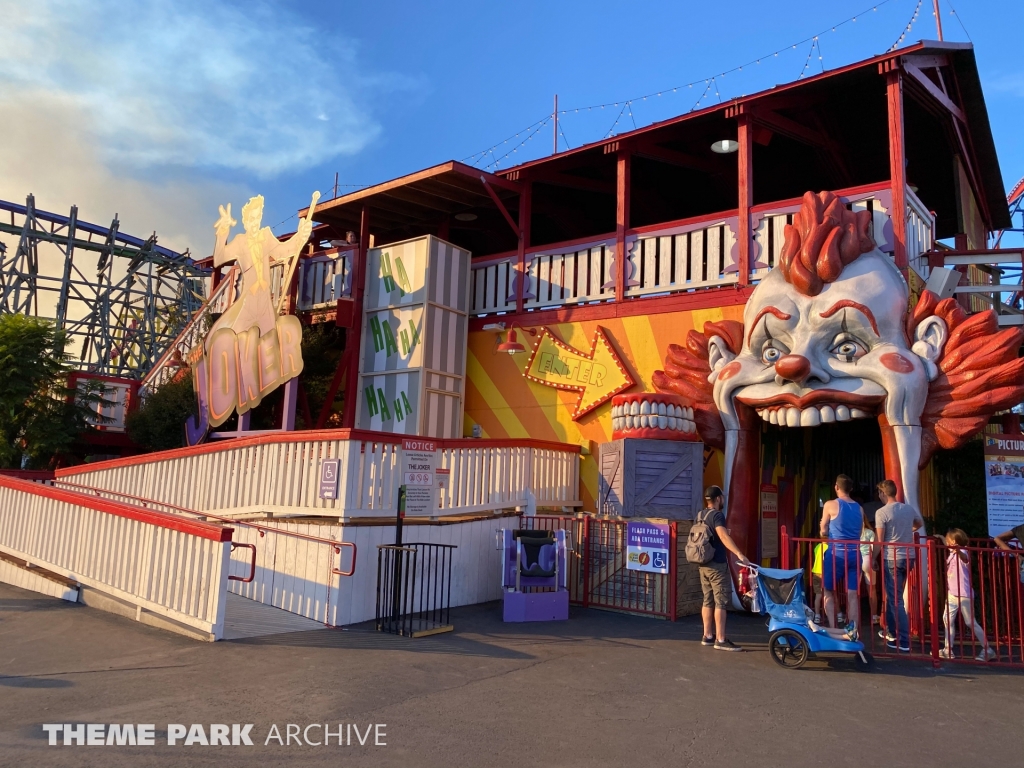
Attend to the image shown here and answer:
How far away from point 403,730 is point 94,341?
29.7m

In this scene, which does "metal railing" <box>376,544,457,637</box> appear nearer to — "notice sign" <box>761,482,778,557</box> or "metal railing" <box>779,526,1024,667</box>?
"metal railing" <box>779,526,1024,667</box>

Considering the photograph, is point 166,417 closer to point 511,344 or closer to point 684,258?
point 511,344

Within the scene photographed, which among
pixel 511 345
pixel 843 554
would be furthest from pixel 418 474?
pixel 843 554

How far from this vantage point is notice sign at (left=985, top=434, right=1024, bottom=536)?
9375 mm

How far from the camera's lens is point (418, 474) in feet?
30.2

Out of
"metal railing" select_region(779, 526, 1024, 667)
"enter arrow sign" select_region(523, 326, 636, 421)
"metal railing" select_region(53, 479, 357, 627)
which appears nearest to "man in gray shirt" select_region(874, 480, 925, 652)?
"metal railing" select_region(779, 526, 1024, 667)

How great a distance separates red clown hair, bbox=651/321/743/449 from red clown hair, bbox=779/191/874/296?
1.06 m

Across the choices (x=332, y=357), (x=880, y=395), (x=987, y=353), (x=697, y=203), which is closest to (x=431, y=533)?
(x=880, y=395)

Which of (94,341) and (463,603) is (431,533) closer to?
(463,603)

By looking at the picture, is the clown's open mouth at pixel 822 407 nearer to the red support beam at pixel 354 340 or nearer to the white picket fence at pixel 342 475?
the white picket fence at pixel 342 475

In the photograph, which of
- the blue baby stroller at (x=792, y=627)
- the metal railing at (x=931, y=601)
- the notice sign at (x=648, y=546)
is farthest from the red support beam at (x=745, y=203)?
the blue baby stroller at (x=792, y=627)

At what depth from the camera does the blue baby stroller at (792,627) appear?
22.4ft

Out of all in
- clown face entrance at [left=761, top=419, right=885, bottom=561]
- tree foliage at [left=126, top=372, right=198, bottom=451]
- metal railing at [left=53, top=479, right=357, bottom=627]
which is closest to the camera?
metal railing at [left=53, top=479, right=357, bottom=627]

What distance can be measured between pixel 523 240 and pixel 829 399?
6.56 m
